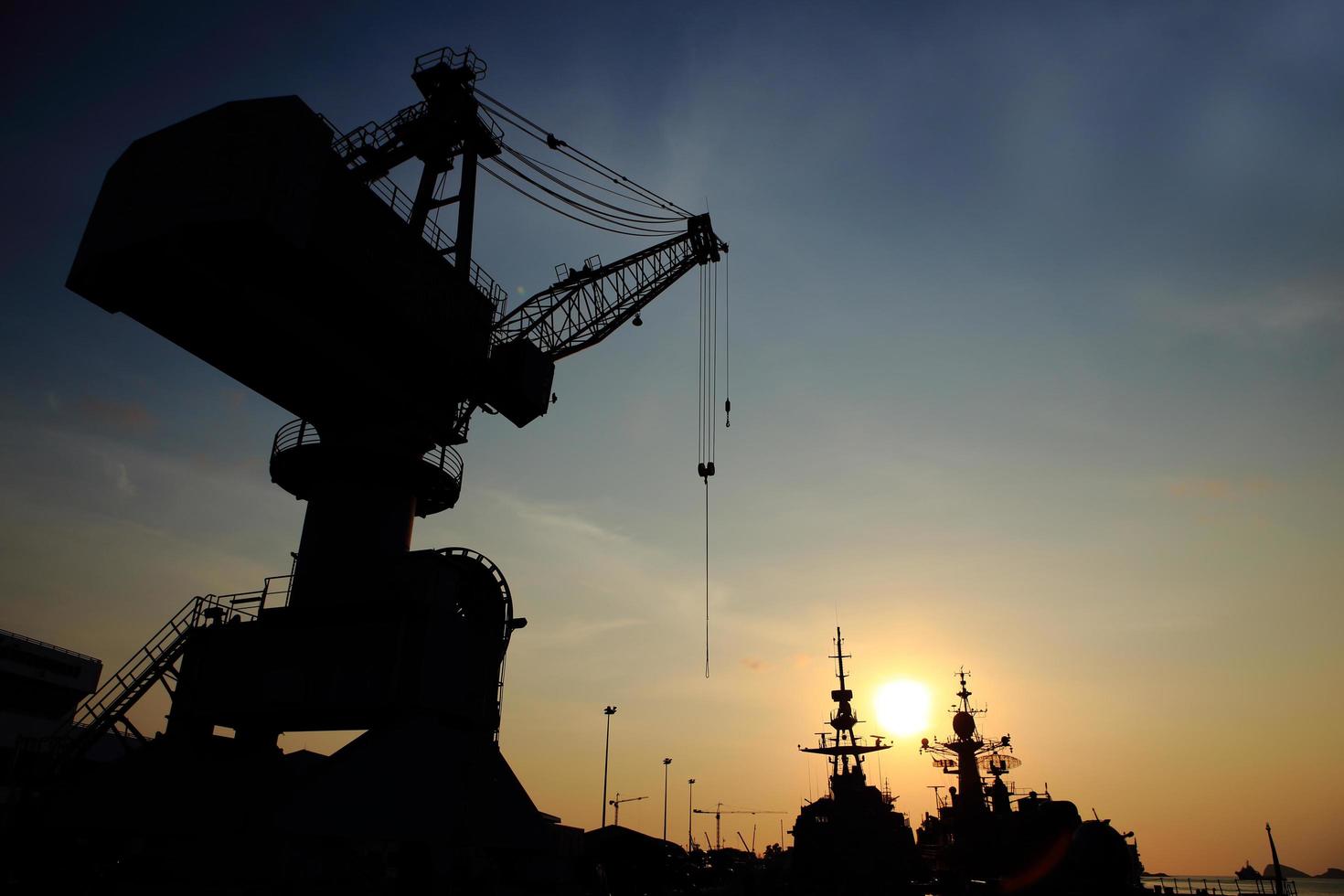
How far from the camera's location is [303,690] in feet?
80.4

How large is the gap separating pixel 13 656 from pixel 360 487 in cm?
5520

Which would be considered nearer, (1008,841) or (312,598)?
(312,598)

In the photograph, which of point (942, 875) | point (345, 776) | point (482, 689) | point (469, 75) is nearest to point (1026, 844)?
point (942, 875)

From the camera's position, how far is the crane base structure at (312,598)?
22141 millimetres

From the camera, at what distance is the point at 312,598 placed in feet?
85.9

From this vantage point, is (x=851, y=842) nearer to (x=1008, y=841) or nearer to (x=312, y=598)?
(x=1008, y=841)

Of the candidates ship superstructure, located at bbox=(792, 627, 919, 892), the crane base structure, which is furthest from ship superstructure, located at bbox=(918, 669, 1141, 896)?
the crane base structure

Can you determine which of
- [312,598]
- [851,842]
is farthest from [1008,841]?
[312,598]

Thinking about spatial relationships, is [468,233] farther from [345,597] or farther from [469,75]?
[345,597]

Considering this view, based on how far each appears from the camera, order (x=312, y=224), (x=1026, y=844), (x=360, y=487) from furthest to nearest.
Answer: (x=1026, y=844) < (x=360, y=487) < (x=312, y=224)

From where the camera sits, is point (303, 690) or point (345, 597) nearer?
point (303, 690)

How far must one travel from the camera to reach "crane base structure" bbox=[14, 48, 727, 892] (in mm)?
22141

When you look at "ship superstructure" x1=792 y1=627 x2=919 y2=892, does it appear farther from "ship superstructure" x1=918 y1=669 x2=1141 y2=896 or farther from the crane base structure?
the crane base structure

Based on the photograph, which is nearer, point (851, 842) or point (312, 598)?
point (312, 598)
